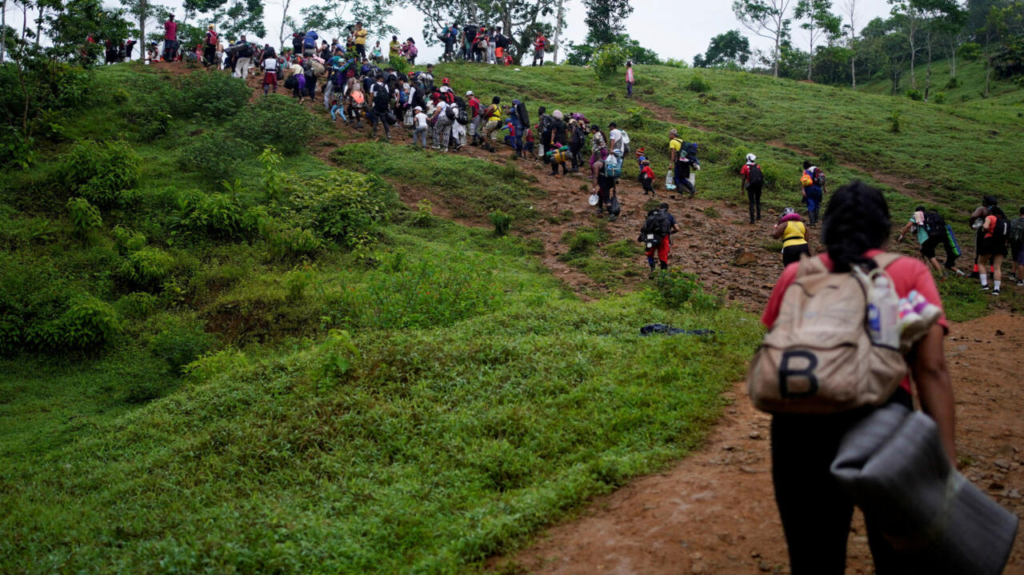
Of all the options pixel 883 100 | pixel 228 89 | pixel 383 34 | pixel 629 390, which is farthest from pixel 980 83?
pixel 629 390

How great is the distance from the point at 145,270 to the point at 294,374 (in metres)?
5.37

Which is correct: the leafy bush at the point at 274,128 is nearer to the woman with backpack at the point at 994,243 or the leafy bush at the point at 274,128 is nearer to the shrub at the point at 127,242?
the shrub at the point at 127,242

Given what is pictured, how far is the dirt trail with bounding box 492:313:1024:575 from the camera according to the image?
409 cm

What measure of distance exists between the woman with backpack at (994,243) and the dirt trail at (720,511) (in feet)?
20.3

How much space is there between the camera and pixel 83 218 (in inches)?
511

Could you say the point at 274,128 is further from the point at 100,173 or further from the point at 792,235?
the point at 792,235

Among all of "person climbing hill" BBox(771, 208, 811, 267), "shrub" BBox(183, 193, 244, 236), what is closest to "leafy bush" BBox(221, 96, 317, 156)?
"shrub" BBox(183, 193, 244, 236)

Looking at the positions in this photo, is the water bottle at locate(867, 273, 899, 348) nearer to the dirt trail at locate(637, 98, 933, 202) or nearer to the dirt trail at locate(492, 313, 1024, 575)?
the dirt trail at locate(492, 313, 1024, 575)

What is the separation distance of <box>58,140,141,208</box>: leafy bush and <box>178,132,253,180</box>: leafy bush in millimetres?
1250

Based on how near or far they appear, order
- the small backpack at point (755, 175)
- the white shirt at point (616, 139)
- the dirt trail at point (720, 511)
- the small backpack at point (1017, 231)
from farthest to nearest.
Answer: the white shirt at point (616, 139) → the small backpack at point (755, 175) → the small backpack at point (1017, 231) → the dirt trail at point (720, 511)

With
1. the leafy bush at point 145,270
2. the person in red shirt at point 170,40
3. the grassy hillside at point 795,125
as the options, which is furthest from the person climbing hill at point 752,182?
the person in red shirt at point 170,40

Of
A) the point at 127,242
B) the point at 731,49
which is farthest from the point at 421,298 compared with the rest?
the point at 731,49

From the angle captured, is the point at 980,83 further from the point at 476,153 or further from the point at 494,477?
the point at 494,477

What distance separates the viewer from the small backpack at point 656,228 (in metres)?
11.8
